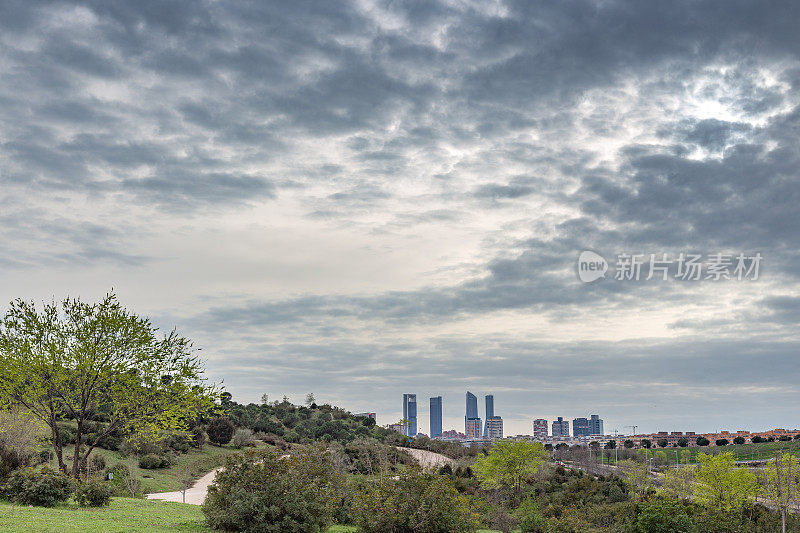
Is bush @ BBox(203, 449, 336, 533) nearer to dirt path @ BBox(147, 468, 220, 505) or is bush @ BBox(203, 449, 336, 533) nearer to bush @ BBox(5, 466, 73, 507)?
bush @ BBox(5, 466, 73, 507)

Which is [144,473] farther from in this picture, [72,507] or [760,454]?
[760,454]

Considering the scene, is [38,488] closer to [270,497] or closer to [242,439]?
[270,497]

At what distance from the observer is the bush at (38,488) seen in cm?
1806

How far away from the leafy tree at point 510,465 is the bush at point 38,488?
94.0 feet

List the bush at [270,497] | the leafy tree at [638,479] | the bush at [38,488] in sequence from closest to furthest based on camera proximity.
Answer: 1. the bush at [270,497]
2. the bush at [38,488]
3. the leafy tree at [638,479]

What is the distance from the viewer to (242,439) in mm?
52156

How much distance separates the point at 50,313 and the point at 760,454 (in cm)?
8525

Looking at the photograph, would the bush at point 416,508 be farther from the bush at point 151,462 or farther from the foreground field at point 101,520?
the bush at point 151,462

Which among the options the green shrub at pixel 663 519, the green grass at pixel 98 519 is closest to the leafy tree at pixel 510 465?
the green shrub at pixel 663 519

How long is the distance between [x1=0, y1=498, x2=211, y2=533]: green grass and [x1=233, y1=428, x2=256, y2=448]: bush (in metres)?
32.4

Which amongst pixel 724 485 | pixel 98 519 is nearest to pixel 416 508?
pixel 98 519

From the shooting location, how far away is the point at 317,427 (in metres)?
66.4

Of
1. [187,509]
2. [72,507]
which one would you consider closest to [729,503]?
[187,509]

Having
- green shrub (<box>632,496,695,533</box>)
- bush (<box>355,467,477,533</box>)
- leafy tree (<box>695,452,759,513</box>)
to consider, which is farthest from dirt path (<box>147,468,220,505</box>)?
leafy tree (<box>695,452,759,513</box>)
